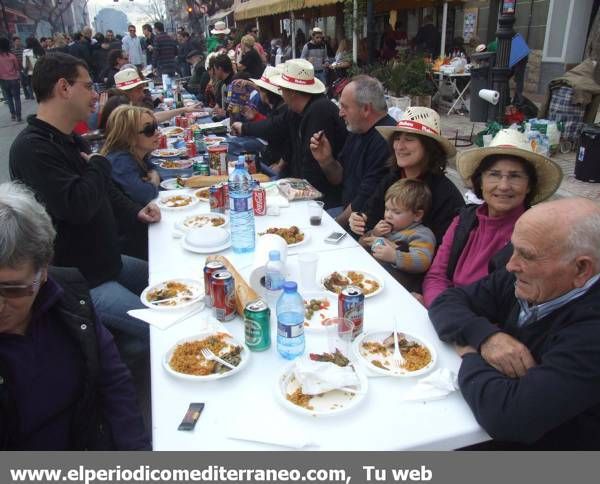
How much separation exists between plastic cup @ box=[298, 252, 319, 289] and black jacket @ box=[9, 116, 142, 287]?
1.33 metres

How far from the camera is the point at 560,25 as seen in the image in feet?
34.7

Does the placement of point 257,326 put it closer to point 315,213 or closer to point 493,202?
point 493,202

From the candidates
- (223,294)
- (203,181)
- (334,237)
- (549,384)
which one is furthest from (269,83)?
(549,384)

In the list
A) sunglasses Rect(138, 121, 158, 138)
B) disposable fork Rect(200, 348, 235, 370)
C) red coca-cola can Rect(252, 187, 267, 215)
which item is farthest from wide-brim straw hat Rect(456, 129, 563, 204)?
sunglasses Rect(138, 121, 158, 138)

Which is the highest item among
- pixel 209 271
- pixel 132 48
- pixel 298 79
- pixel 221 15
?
pixel 221 15

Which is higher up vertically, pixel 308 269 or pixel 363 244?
pixel 308 269

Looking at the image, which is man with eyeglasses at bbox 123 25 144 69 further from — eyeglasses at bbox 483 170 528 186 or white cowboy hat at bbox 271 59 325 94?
eyeglasses at bbox 483 170 528 186

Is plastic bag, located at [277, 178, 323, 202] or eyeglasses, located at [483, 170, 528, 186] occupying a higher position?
eyeglasses, located at [483, 170, 528, 186]

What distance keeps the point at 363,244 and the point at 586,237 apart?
70.7 inches

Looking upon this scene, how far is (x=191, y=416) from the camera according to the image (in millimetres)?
1504

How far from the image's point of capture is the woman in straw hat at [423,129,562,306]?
7.64 feet

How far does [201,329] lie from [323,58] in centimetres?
1343

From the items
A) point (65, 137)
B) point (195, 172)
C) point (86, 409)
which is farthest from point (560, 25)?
point (86, 409)

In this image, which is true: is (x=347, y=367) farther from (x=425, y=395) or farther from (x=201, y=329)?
(x=201, y=329)
